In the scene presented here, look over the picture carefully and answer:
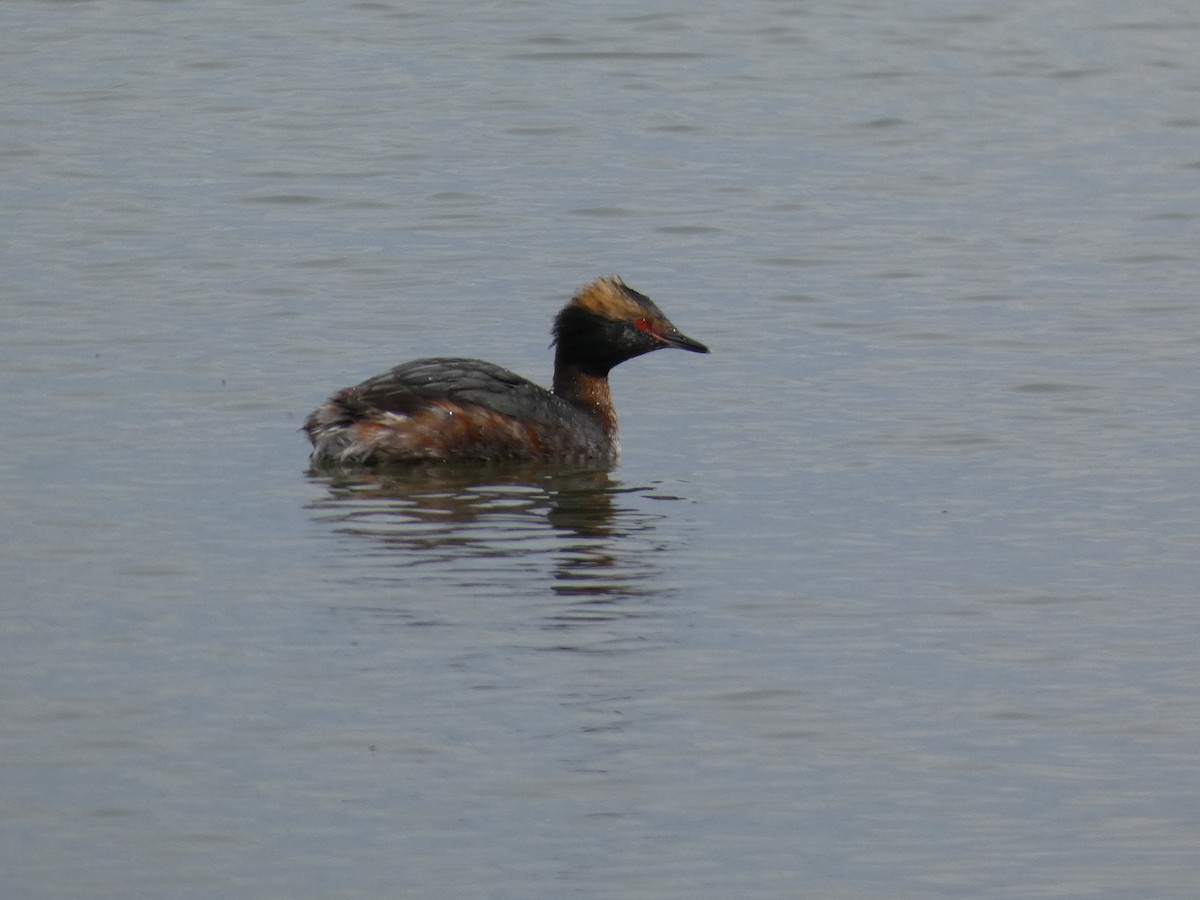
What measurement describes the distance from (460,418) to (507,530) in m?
→ 1.49

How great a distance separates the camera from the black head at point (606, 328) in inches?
567

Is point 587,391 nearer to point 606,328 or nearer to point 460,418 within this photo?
point 606,328

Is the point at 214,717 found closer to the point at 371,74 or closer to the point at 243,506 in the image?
the point at 243,506

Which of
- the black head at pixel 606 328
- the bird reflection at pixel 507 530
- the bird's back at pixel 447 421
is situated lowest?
the bird reflection at pixel 507 530

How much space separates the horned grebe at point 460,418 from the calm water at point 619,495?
257mm

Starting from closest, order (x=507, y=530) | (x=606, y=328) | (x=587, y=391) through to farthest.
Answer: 1. (x=507, y=530)
2. (x=587, y=391)
3. (x=606, y=328)

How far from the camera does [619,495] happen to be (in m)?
13.0

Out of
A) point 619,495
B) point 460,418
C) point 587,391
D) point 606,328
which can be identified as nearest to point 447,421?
point 460,418

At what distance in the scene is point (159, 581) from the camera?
35.4 ft

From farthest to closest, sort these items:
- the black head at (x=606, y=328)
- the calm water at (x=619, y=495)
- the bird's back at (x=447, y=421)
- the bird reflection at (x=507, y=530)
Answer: the black head at (x=606, y=328) → the bird's back at (x=447, y=421) → the bird reflection at (x=507, y=530) → the calm water at (x=619, y=495)

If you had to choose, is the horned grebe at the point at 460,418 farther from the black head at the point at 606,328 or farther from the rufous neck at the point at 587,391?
the black head at the point at 606,328

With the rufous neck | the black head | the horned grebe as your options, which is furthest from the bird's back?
the black head

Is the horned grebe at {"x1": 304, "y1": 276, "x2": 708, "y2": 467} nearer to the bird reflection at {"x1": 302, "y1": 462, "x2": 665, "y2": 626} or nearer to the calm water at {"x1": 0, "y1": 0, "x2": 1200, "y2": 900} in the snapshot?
the bird reflection at {"x1": 302, "y1": 462, "x2": 665, "y2": 626}

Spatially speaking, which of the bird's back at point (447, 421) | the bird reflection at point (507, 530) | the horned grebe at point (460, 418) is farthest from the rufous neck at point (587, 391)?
the bird reflection at point (507, 530)
